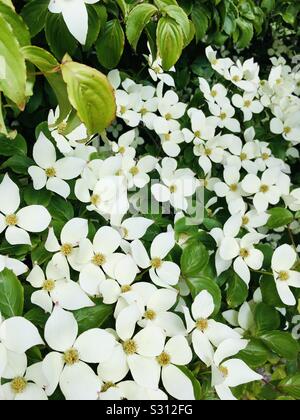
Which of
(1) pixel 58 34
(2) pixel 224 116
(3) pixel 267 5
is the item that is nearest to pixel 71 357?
(1) pixel 58 34

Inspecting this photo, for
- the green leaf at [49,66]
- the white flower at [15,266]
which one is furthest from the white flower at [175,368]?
the green leaf at [49,66]

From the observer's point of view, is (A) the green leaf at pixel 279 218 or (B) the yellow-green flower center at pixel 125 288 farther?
(A) the green leaf at pixel 279 218

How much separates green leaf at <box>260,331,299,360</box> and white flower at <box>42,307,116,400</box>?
0.24 m

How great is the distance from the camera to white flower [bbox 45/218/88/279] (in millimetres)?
615

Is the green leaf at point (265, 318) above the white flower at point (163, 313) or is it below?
below

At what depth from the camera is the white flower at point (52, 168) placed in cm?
67

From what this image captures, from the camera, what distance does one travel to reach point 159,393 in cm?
54

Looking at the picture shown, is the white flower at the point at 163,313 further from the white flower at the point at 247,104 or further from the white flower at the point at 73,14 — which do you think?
the white flower at the point at 247,104

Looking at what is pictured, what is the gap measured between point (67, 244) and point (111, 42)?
330mm

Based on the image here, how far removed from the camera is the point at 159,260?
645mm

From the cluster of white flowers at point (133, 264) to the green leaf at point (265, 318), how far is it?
2 cm

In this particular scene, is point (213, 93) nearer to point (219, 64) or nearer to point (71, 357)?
point (219, 64)

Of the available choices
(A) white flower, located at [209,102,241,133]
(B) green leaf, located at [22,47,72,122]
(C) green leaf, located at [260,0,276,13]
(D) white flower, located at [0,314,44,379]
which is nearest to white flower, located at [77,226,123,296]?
(D) white flower, located at [0,314,44,379]
